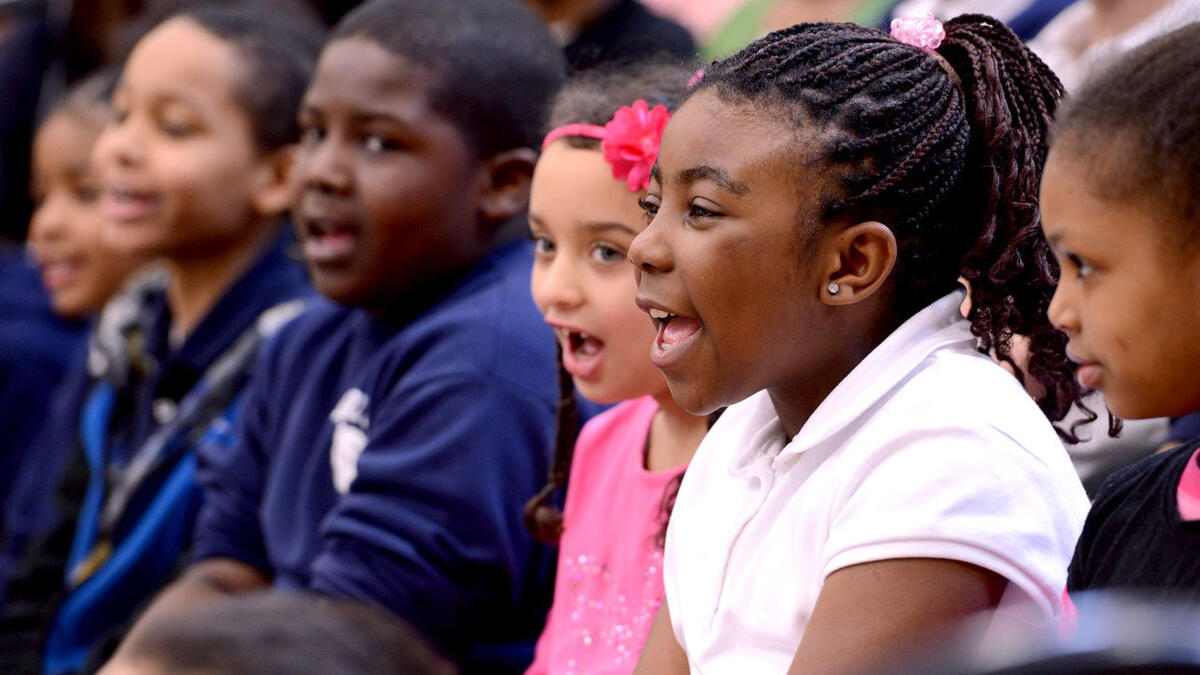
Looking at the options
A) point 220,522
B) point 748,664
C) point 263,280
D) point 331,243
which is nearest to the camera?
point 748,664

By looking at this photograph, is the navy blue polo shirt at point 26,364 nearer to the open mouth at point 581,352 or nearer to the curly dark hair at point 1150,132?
the open mouth at point 581,352

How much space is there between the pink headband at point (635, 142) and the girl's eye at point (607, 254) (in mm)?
76

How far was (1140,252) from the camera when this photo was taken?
3.76 ft

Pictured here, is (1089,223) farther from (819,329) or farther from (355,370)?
(355,370)

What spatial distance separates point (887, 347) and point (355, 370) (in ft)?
3.42

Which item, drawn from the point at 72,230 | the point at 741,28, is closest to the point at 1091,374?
the point at 741,28

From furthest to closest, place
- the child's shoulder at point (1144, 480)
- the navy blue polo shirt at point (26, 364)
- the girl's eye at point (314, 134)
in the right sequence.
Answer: the navy blue polo shirt at point (26, 364), the girl's eye at point (314, 134), the child's shoulder at point (1144, 480)

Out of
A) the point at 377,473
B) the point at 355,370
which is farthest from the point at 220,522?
the point at 377,473

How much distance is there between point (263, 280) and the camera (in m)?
2.76

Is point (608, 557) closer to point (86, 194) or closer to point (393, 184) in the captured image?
point (393, 184)

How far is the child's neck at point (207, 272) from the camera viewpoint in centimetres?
280

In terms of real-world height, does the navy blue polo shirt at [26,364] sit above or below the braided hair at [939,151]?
below

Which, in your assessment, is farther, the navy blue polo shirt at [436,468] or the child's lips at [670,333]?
the navy blue polo shirt at [436,468]

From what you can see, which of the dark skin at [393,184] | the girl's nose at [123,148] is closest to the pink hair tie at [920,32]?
the dark skin at [393,184]
